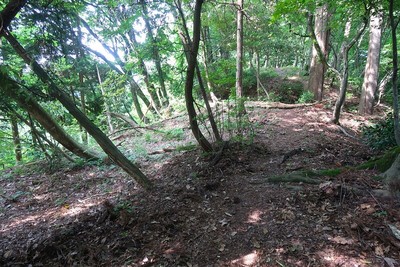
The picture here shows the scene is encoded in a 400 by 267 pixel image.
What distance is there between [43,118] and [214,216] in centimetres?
577

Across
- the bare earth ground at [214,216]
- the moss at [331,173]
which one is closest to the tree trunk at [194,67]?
the bare earth ground at [214,216]

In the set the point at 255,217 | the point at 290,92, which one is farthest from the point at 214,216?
the point at 290,92

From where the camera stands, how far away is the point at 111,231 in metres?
3.88

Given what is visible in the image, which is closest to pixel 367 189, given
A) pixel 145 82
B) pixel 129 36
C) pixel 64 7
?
pixel 64 7

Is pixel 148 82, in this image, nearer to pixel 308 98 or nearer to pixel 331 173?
pixel 308 98

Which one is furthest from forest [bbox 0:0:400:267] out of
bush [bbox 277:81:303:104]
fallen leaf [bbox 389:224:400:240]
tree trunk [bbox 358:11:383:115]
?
bush [bbox 277:81:303:104]

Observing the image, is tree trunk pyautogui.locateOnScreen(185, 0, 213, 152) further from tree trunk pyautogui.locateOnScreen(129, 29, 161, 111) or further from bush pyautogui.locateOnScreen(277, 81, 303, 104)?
bush pyautogui.locateOnScreen(277, 81, 303, 104)

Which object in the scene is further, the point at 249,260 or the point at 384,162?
the point at 384,162

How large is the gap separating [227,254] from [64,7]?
5.73 meters

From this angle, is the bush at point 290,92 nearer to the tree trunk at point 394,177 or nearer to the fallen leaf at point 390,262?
the tree trunk at point 394,177

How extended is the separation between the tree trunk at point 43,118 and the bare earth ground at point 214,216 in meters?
1.32

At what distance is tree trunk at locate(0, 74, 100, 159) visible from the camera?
4.46 m

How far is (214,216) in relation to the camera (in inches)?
159

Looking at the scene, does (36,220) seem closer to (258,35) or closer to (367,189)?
(367,189)
